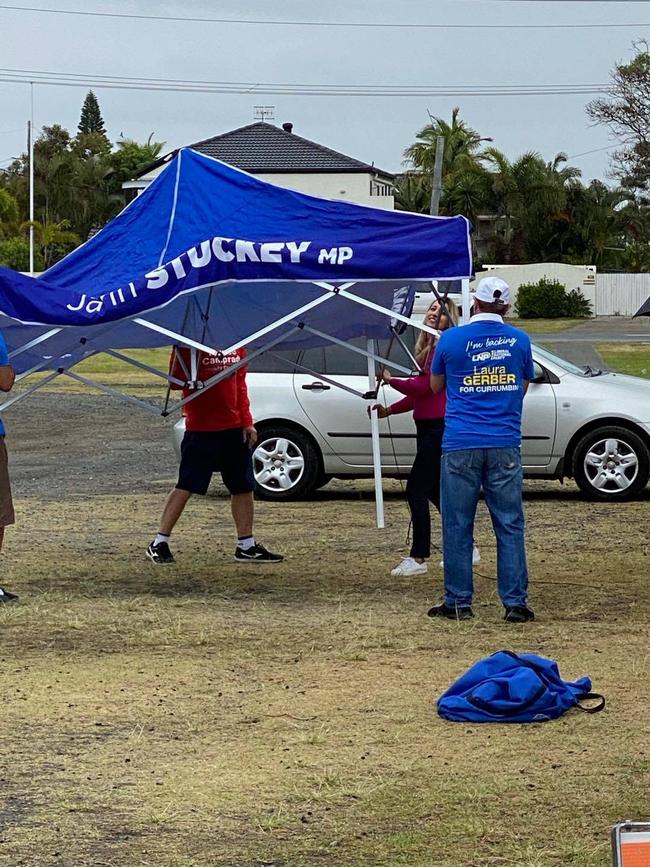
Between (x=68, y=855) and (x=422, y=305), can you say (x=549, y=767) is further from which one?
(x=422, y=305)

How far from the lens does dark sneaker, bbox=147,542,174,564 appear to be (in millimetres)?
11062

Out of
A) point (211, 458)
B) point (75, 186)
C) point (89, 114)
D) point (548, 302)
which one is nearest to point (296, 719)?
point (211, 458)

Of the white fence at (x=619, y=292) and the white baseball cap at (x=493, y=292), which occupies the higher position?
the white fence at (x=619, y=292)

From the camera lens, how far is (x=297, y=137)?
75.2 meters

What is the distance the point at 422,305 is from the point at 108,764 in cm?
917

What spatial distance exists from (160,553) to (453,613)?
286 cm

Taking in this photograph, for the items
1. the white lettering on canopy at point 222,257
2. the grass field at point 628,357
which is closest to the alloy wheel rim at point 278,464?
the white lettering on canopy at point 222,257

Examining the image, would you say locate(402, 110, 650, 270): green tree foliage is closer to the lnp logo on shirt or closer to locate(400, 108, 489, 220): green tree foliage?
locate(400, 108, 489, 220): green tree foliage

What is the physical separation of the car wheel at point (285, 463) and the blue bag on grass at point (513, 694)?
25.0 feet

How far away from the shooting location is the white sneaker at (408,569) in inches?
415

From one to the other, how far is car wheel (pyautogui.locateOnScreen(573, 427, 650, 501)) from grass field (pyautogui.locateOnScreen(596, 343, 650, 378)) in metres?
17.9

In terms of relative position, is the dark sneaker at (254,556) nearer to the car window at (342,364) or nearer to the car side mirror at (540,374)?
the car window at (342,364)

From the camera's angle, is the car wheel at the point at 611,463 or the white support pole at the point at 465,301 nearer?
the white support pole at the point at 465,301

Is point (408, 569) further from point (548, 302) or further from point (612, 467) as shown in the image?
point (548, 302)
